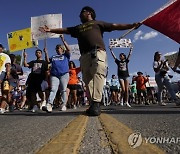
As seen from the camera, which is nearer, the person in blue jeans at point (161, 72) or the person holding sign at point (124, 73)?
the person in blue jeans at point (161, 72)

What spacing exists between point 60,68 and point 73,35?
2411 mm

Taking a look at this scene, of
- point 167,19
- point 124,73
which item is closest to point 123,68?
point 124,73

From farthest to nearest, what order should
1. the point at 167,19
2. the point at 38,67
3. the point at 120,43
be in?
the point at 120,43 → the point at 38,67 → the point at 167,19

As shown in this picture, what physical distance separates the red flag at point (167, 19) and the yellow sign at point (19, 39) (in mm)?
5872

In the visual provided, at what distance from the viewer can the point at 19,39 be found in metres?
12.1

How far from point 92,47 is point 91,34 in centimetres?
23

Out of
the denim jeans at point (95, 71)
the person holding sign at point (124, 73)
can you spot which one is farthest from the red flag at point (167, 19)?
the person holding sign at point (124, 73)

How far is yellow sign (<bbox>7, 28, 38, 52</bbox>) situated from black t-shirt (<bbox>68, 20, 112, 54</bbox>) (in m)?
6.69

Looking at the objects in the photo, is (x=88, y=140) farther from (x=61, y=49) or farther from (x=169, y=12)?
(x=61, y=49)

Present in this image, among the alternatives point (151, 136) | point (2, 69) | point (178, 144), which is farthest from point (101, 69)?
point (2, 69)

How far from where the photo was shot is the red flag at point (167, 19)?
7.06m

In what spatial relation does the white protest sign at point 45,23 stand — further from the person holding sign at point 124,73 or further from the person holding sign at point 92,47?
the person holding sign at point 92,47

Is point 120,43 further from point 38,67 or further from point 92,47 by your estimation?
point 92,47

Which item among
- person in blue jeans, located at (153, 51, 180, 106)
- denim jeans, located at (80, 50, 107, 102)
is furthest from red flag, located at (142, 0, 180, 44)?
person in blue jeans, located at (153, 51, 180, 106)
